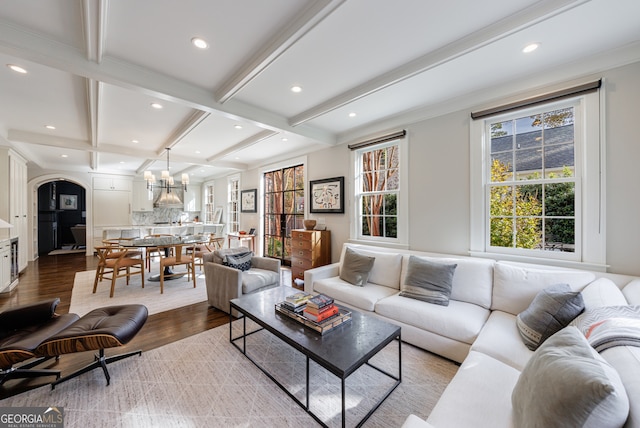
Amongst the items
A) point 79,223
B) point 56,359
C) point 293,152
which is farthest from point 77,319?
point 79,223

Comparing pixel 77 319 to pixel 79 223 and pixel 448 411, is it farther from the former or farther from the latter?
pixel 79 223

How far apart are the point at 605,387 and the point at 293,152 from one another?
5211 mm

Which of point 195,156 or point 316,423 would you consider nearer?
point 316,423

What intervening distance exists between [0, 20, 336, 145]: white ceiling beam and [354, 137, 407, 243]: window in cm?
178

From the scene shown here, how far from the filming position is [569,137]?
245 centimetres

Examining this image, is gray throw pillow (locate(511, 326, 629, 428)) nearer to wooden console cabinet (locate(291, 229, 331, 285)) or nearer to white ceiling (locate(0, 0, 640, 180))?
white ceiling (locate(0, 0, 640, 180))

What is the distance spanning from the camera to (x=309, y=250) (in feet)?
14.4

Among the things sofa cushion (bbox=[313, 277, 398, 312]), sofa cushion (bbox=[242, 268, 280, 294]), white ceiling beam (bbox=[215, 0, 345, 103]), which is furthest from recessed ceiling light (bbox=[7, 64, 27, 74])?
sofa cushion (bbox=[313, 277, 398, 312])

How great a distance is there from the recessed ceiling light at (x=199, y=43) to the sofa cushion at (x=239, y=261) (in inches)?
94.7

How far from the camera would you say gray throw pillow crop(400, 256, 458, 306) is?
248cm

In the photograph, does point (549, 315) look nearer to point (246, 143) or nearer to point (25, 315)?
point (25, 315)

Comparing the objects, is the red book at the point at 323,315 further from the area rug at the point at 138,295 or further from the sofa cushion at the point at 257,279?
the area rug at the point at 138,295

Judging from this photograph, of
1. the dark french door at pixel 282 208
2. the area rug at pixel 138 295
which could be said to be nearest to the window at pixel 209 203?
the dark french door at pixel 282 208

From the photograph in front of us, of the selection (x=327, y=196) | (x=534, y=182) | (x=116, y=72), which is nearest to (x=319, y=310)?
(x=534, y=182)
